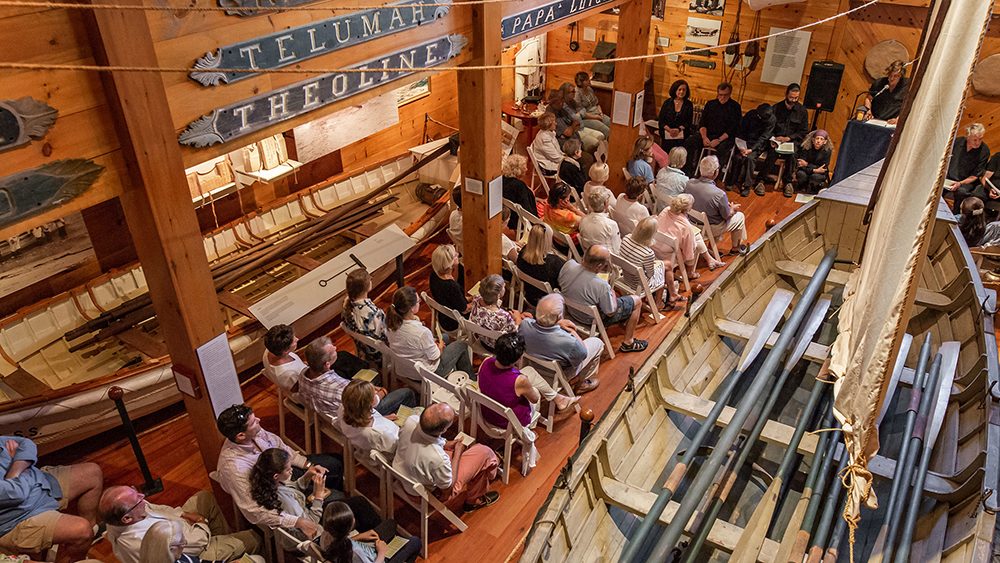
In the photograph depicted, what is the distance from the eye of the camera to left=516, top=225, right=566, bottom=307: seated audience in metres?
5.62

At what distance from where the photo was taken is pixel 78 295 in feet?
18.6

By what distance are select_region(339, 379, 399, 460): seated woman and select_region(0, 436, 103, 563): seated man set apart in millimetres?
1475

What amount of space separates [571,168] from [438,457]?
180 inches

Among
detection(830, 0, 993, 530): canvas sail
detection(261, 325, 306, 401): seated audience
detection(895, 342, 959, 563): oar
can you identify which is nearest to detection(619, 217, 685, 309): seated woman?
detection(895, 342, 959, 563): oar

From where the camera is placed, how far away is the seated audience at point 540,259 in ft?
18.4

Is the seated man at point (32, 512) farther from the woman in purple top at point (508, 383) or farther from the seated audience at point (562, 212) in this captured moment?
the seated audience at point (562, 212)

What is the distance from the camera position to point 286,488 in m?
3.79

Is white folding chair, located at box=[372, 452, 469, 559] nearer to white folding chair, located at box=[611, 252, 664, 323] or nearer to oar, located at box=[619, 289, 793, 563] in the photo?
oar, located at box=[619, 289, 793, 563]

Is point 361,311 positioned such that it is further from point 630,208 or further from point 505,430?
point 630,208

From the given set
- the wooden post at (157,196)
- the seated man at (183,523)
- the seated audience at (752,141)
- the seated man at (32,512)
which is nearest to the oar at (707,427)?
the seated man at (183,523)

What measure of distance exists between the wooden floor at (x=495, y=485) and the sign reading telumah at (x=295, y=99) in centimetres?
248

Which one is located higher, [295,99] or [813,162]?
[295,99]

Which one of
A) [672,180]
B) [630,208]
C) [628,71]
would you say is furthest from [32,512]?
[628,71]

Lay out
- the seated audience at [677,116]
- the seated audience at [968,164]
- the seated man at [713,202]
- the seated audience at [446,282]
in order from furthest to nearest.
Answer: the seated audience at [677,116]
the seated audience at [968,164]
the seated man at [713,202]
the seated audience at [446,282]
